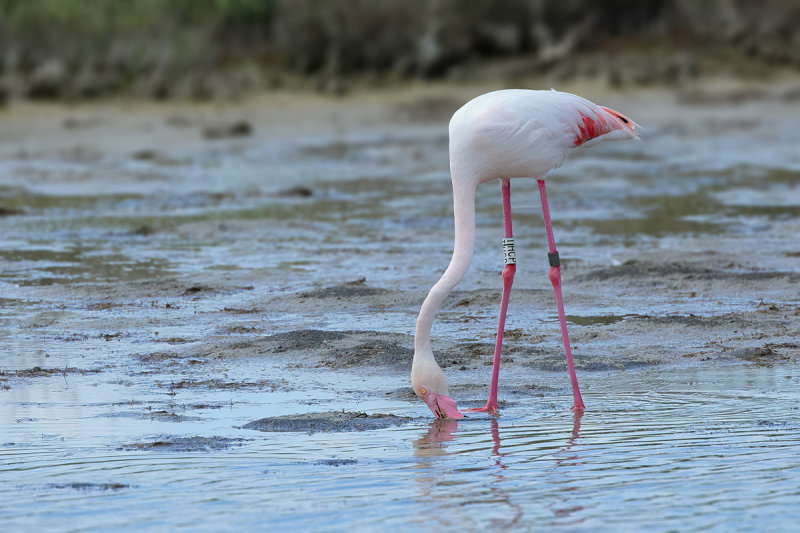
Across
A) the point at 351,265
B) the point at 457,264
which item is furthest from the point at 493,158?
the point at 351,265

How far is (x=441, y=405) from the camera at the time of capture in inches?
249

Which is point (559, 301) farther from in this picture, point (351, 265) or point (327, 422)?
point (351, 265)

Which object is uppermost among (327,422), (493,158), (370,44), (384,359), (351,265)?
(493,158)

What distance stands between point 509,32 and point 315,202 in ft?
49.3

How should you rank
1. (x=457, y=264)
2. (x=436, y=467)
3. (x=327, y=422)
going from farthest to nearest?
(x=457, y=264), (x=327, y=422), (x=436, y=467)

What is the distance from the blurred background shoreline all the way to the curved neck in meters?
21.7

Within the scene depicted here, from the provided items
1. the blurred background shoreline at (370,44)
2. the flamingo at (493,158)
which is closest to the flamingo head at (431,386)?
the flamingo at (493,158)

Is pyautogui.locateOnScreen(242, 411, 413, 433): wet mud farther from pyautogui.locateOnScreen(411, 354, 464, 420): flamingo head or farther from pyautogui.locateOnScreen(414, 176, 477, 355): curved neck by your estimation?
pyautogui.locateOnScreen(414, 176, 477, 355): curved neck

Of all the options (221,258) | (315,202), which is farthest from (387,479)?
(315,202)

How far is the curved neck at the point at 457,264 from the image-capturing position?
20.9 ft

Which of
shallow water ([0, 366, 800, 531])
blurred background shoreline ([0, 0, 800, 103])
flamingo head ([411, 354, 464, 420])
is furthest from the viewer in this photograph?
blurred background shoreline ([0, 0, 800, 103])

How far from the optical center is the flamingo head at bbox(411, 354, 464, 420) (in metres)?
6.30

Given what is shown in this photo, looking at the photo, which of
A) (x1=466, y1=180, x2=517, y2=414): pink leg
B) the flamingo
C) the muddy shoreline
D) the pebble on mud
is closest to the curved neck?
the flamingo

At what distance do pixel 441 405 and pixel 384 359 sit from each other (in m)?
1.34
